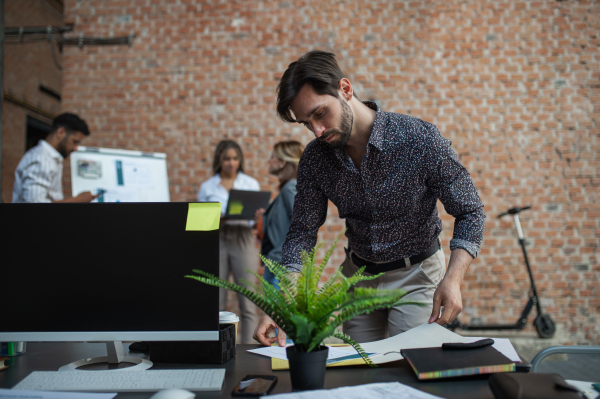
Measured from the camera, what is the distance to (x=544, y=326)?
141 inches

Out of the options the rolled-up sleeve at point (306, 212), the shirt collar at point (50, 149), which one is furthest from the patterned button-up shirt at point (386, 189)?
the shirt collar at point (50, 149)

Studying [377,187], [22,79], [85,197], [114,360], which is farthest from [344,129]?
[22,79]

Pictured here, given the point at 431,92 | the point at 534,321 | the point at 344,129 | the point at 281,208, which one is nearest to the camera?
the point at 344,129

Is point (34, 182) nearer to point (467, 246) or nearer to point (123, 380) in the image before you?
point (123, 380)

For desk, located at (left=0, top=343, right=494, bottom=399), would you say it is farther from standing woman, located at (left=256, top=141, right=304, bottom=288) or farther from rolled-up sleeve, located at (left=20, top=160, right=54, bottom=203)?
rolled-up sleeve, located at (left=20, top=160, right=54, bottom=203)

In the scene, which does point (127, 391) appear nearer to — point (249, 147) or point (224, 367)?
point (224, 367)

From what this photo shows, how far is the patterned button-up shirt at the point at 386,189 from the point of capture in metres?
1.46

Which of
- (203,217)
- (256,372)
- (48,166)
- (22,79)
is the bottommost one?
(256,372)

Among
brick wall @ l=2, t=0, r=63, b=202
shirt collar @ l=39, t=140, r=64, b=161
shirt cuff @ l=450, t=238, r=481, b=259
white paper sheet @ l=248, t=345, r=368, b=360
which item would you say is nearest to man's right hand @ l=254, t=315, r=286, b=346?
white paper sheet @ l=248, t=345, r=368, b=360

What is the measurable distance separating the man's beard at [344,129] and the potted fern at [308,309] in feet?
2.21

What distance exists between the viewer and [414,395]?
0.85 metres

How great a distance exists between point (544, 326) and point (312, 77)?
3238 millimetres

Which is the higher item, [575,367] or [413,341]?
[413,341]

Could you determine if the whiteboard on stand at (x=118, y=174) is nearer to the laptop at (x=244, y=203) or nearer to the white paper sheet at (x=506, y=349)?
the laptop at (x=244, y=203)
